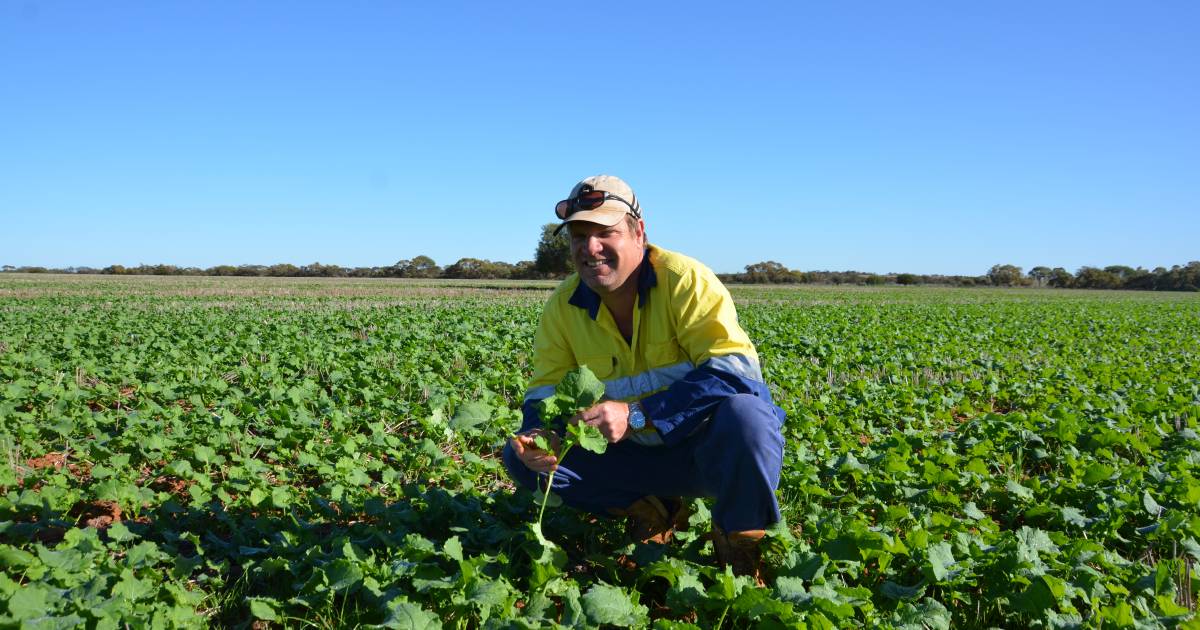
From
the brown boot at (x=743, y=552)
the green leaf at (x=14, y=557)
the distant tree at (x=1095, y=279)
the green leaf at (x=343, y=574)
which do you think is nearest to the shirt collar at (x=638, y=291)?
the brown boot at (x=743, y=552)

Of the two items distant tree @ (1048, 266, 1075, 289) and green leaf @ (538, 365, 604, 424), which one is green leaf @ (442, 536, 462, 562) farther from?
distant tree @ (1048, 266, 1075, 289)

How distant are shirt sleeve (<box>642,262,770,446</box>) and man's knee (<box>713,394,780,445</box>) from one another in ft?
0.17

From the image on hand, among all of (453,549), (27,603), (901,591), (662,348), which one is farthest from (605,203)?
(27,603)

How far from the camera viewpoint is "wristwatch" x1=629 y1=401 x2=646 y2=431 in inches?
108

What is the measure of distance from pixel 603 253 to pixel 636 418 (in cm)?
69

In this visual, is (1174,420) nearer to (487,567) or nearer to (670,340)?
(670,340)

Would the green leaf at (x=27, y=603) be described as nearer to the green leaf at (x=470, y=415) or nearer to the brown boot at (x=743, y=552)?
the green leaf at (x=470, y=415)

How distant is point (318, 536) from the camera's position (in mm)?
3258

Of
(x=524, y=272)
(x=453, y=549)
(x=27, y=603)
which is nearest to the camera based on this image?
(x=27, y=603)

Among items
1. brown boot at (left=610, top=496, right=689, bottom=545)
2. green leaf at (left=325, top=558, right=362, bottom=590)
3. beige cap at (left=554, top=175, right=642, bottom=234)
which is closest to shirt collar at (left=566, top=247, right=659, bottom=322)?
beige cap at (left=554, top=175, right=642, bottom=234)

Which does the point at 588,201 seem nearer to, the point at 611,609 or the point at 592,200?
the point at 592,200

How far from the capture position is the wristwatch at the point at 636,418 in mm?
2752

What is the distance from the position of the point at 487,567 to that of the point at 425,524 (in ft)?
2.00

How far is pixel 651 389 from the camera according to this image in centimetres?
308
